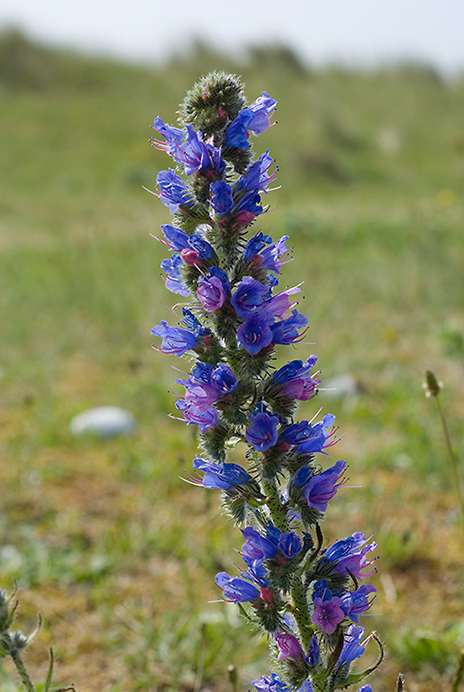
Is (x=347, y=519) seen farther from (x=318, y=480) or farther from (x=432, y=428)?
(x=318, y=480)

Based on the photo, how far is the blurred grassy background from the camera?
9.66ft

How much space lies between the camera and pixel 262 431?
1.41m

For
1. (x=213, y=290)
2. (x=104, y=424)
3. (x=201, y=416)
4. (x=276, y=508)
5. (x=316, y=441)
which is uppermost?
(x=104, y=424)

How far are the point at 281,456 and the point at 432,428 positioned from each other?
358 cm

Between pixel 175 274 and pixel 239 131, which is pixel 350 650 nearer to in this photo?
A: pixel 175 274

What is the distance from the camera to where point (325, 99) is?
2511cm

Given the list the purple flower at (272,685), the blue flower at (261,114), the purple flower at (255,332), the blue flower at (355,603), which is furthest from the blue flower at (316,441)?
the blue flower at (261,114)

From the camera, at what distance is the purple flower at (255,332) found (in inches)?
55.3

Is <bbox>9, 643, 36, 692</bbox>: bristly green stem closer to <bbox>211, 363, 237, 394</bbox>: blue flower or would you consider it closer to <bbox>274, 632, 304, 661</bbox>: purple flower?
<bbox>274, 632, 304, 661</bbox>: purple flower

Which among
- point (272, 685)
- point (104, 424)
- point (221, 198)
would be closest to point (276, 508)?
point (272, 685)

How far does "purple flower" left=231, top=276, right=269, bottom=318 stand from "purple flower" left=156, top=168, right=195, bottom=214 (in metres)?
0.26

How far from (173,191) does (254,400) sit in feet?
1.69

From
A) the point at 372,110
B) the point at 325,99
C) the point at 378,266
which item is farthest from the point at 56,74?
the point at 378,266

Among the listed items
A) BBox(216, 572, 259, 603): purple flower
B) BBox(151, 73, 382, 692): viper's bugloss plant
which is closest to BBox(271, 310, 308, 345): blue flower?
BBox(151, 73, 382, 692): viper's bugloss plant
